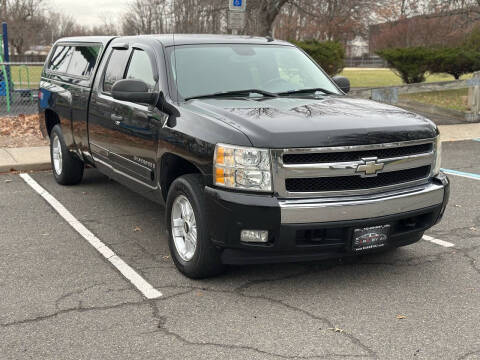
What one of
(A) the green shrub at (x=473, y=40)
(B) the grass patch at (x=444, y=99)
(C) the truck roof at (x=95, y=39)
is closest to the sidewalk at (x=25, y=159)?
(C) the truck roof at (x=95, y=39)

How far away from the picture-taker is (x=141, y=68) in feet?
17.9

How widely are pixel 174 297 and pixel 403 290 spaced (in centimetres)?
168

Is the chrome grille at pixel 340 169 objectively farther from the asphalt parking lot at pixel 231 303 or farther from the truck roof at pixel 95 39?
the truck roof at pixel 95 39

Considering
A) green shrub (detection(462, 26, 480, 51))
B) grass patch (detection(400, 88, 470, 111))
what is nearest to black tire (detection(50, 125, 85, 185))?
grass patch (detection(400, 88, 470, 111))

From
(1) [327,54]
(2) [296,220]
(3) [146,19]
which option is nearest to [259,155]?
(2) [296,220]

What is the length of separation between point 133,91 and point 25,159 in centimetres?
489

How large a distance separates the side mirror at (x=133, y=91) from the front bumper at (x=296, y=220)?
1205mm

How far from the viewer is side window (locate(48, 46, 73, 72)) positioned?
291 inches

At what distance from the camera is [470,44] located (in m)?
22.9

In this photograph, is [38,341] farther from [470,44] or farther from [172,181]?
[470,44]

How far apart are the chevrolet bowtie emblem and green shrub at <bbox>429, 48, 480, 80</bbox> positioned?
16.6 meters

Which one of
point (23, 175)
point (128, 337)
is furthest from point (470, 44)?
point (128, 337)

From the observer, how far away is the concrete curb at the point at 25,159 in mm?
8672

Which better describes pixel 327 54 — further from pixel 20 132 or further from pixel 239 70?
pixel 239 70
